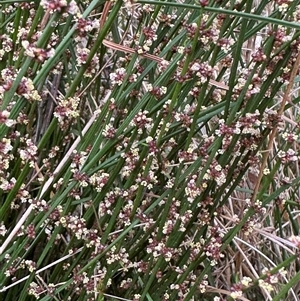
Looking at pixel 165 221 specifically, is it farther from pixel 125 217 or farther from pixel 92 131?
pixel 92 131

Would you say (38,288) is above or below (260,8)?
below

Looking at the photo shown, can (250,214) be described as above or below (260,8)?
below

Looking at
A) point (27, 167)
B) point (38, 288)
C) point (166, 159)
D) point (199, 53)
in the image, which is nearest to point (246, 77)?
point (199, 53)

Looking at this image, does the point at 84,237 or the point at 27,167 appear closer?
the point at 27,167

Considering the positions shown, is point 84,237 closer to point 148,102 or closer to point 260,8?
point 148,102

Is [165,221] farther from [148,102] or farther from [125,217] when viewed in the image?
[148,102]

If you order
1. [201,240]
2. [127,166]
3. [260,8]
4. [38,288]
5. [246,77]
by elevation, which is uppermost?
[260,8]

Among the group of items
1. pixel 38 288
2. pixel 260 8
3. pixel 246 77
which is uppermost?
pixel 260 8

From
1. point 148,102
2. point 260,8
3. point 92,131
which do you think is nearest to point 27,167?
point 92,131

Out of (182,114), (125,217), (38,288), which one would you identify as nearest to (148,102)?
(182,114)
